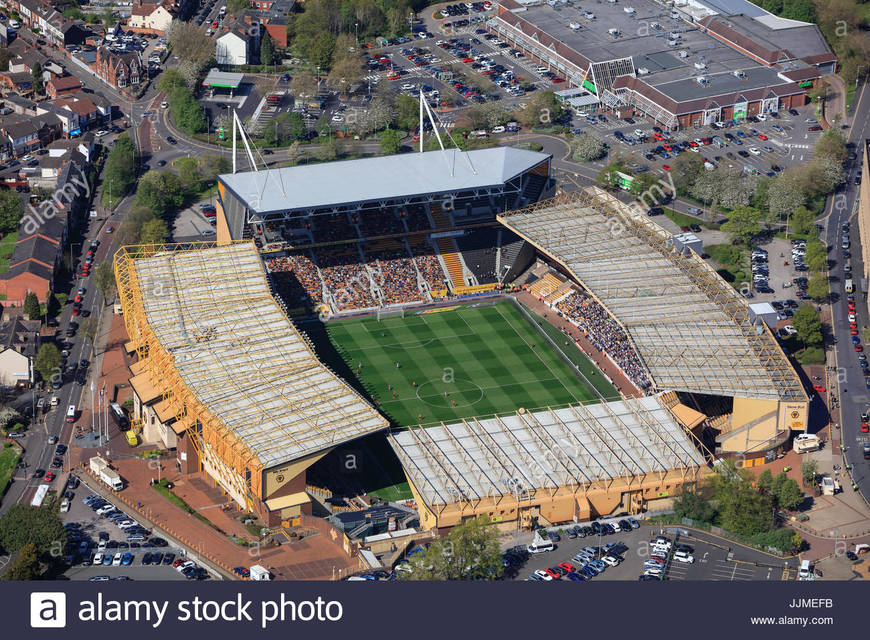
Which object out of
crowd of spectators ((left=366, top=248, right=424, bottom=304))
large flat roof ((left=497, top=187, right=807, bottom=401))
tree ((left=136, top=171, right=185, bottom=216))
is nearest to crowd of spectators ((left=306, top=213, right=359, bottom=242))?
crowd of spectators ((left=366, top=248, right=424, bottom=304))

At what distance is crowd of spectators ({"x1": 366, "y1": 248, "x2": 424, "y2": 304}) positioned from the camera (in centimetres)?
17225

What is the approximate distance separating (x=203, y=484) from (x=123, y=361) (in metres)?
25.4

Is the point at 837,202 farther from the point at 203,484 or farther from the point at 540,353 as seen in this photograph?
the point at 203,484

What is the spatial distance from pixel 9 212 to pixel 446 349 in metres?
61.2

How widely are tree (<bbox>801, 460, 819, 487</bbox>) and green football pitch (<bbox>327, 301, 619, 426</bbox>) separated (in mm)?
24473

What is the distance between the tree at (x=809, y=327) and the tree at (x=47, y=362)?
256 feet

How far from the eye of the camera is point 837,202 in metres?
192

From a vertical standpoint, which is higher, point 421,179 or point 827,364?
point 421,179

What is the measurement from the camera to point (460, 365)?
159125 millimetres

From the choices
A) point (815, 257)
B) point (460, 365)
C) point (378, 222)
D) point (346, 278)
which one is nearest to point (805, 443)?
point (460, 365)

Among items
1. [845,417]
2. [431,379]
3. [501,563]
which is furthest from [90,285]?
[845,417]

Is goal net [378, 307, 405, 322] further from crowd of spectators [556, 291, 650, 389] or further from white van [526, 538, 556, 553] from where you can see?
white van [526, 538, 556, 553]

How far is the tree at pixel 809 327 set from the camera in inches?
6216

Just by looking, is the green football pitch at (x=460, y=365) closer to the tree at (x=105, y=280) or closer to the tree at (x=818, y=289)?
the tree at (x=105, y=280)
